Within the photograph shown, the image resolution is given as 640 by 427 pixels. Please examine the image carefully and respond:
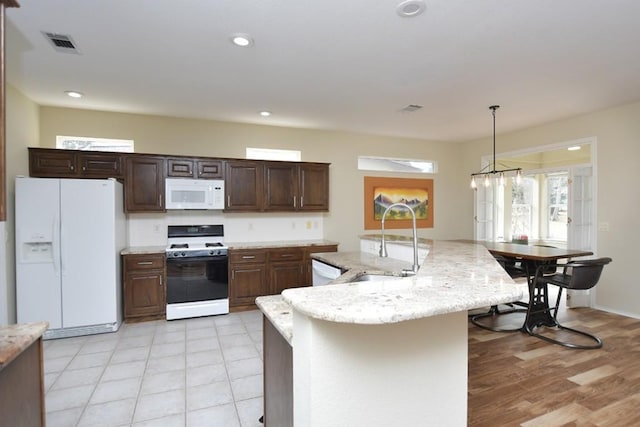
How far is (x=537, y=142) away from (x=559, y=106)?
42.7 inches

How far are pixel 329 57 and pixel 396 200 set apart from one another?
3.60 metres

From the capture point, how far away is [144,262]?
401cm

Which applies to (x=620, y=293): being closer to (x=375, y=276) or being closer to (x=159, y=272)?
(x=375, y=276)

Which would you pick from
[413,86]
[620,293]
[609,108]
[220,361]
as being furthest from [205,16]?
[620,293]

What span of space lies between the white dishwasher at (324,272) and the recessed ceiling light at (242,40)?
6.67 ft

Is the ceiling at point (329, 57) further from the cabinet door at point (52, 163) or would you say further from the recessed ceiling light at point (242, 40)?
the cabinet door at point (52, 163)

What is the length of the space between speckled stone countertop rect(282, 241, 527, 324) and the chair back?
8.31ft

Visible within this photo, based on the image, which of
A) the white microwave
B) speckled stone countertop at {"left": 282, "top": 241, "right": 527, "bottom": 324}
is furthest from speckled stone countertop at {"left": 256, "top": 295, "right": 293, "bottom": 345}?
the white microwave

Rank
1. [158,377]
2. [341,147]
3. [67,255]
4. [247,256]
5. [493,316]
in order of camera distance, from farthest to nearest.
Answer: [341,147] → [247,256] → [493,316] → [67,255] → [158,377]

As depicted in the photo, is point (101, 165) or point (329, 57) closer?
point (329, 57)

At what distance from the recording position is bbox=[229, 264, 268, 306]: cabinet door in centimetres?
441

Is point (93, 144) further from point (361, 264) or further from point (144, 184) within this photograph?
point (361, 264)

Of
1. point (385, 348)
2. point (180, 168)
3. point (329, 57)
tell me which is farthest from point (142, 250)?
point (385, 348)

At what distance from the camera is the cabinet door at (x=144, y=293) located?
3.96 m
